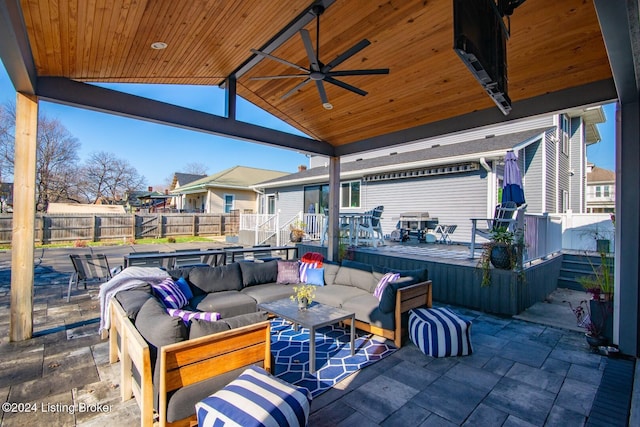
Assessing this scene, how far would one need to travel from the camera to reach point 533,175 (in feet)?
31.8

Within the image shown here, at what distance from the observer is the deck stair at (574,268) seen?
696 cm

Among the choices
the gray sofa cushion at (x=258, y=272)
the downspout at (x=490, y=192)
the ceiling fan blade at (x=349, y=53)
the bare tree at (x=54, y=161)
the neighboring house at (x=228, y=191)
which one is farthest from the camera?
the neighboring house at (x=228, y=191)

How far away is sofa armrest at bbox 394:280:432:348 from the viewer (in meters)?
3.79

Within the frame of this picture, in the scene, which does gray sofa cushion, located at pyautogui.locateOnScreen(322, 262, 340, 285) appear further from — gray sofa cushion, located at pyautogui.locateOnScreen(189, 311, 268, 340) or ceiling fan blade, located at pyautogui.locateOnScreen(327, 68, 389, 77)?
ceiling fan blade, located at pyautogui.locateOnScreen(327, 68, 389, 77)

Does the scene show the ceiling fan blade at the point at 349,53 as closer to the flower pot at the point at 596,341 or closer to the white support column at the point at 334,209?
the white support column at the point at 334,209

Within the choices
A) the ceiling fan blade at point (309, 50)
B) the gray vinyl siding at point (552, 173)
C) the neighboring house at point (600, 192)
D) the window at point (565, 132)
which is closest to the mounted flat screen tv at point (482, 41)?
the ceiling fan blade at point (309, 50)

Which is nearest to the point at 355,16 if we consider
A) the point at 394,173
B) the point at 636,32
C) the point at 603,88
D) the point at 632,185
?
the point at 636,32

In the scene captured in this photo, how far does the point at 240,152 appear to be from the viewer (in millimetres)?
35812

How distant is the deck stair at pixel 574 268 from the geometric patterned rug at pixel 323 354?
5608 millimetres

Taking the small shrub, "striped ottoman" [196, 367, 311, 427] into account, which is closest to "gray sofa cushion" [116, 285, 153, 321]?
"striped ottoman" [196, 367, 311, 427]

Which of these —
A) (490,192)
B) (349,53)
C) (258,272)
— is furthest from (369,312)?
(490,192)

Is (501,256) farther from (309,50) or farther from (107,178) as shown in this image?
(107,178)

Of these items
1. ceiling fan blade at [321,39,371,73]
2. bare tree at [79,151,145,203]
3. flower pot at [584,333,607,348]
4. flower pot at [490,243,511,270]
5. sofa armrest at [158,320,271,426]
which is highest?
bare tree at [79,151,145,203]

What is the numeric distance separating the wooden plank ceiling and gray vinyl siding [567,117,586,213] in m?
11.2
